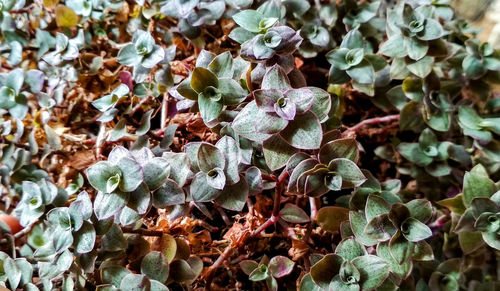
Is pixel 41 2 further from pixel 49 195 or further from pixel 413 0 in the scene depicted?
pixel 413 0

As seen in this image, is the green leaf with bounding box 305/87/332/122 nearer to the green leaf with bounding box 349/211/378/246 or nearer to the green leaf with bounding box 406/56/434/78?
the green leaf with bounding box 349/211/378/246

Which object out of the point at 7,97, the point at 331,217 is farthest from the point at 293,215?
the point at 7,97

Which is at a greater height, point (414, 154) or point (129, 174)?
point (129, 174)

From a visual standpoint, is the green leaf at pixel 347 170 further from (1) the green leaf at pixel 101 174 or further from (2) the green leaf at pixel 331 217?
(1) the green leaf at pixel 101 174

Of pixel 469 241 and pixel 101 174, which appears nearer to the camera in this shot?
pixel 101 174

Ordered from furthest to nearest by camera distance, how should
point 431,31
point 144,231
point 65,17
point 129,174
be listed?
point 65,17, point 431,31, point 144,231, point 129,174

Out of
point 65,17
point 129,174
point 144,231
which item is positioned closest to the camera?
point 129,174

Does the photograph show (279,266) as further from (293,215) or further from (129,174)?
(129,174)

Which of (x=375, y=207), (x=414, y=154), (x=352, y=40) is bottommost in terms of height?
(x=414, y=154)
